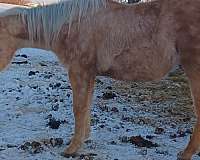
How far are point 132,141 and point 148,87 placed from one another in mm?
3106

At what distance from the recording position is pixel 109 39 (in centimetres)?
524

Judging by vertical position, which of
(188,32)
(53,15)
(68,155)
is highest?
(53,15)

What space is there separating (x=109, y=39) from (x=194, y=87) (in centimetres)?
115

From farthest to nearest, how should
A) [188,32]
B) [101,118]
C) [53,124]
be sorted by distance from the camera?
[101,118] < [53,124] < [188,32]

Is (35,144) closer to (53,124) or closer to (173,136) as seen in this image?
(53,124)

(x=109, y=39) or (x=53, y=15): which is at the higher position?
(x=53, y=15)

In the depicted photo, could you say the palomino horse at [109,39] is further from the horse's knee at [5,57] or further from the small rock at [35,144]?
the small rock at [35,144]

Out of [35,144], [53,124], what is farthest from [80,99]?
[53,124]

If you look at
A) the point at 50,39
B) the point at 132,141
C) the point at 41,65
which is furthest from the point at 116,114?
the point at 41,65

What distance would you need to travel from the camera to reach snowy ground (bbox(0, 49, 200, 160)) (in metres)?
5.31

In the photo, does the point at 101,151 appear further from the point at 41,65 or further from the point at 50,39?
the point at 41,65

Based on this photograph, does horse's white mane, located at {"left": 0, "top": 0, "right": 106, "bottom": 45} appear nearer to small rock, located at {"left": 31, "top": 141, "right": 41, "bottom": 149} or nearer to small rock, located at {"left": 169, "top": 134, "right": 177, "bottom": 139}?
small rock, located at {"left": 31, "top": 141, "right": 41, "bottom": 149}

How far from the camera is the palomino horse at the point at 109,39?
506 cm

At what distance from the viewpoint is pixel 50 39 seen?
211 inches
